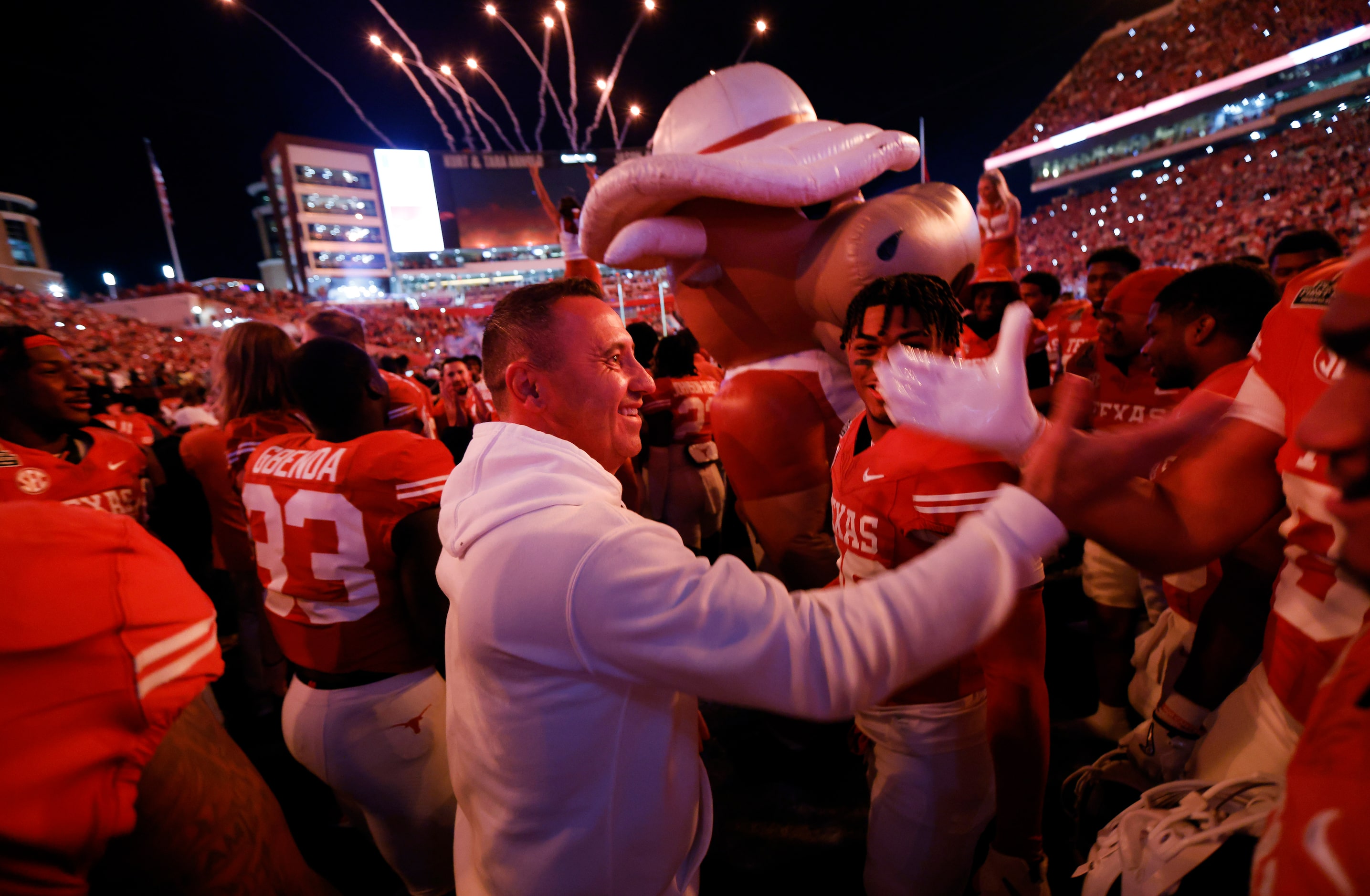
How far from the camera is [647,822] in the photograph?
3.77 feet

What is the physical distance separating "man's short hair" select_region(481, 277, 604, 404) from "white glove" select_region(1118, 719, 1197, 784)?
2124 mm

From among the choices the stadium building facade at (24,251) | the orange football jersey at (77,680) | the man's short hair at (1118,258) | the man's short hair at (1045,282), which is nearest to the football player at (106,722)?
the orange football jersey at (77,680)

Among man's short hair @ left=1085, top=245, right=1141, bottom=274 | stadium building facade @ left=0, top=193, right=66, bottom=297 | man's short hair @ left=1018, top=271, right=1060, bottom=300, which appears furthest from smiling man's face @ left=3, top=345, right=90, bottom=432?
stadium building facade @ left=0, top=193, right=66, bottom=297

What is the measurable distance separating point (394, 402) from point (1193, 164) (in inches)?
1248

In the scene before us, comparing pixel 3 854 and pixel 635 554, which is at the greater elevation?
pixel 635 554

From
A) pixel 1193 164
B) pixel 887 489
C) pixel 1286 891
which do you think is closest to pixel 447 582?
pixel 887 489

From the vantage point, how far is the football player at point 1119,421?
9.77ft

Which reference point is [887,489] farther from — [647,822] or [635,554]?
[647,822]

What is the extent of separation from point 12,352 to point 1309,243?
710cm

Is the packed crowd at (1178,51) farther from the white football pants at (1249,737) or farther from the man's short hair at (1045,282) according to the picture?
the white football pants at (1249,737)

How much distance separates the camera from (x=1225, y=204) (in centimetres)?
2112

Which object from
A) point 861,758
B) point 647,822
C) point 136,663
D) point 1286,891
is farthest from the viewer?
point 861,758

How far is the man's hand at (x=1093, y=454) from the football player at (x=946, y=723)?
0.52 meters

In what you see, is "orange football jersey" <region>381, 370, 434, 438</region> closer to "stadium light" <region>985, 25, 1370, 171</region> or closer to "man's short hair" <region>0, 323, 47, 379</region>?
"man's short hair" <region>0, 323, 47, 379</region>
